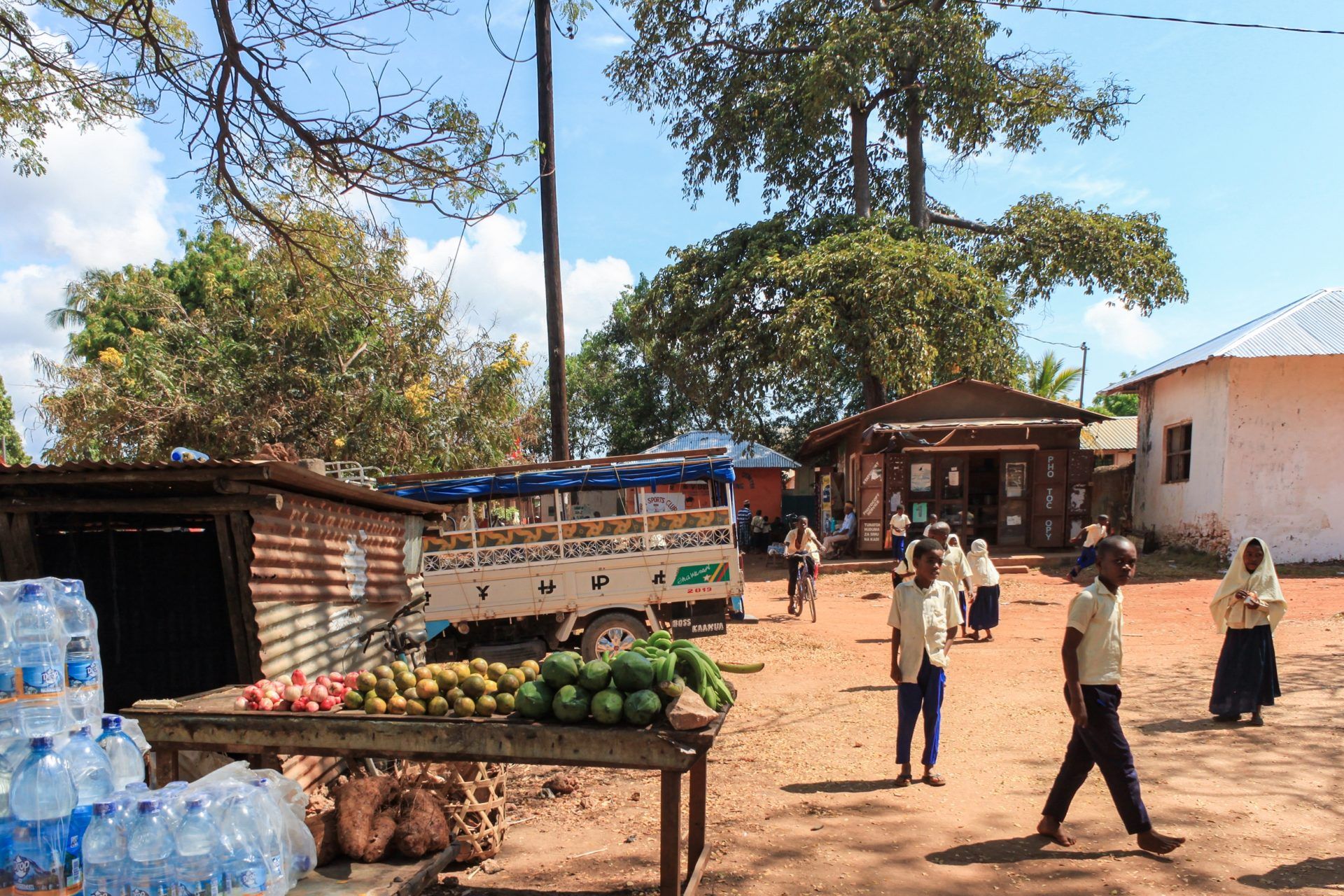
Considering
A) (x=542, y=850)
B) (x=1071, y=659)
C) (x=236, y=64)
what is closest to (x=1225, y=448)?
(x=1071, y=659)

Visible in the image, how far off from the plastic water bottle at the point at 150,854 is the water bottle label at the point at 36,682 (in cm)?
58

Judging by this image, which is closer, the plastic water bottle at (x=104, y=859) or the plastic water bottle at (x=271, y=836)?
the plastic water bottle at (x=104, y=859)

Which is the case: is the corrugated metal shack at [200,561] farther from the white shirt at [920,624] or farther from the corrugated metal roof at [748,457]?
the corrugated metal roof at [748,457]

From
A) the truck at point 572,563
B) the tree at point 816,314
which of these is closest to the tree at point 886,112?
the tree at point 816,314

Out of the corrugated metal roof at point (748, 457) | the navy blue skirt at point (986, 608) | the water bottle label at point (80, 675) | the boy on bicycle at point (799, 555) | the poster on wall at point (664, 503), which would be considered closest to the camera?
the water bottle label at point (80, 675)

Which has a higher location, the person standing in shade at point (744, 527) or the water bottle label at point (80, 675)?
the water bottle label at point (80, 675)

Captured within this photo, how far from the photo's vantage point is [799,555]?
49.6 feet

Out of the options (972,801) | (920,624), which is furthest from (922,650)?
(972,801)

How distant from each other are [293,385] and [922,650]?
40.0 feet

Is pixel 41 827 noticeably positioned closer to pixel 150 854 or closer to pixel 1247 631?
pixel 150 854

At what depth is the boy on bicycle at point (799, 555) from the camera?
1502cm

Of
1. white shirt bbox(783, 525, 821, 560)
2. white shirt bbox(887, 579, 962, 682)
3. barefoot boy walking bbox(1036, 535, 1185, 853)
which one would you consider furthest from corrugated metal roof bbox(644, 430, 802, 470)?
barefoot boy walking bbox(1036, 535, 1185, 853)

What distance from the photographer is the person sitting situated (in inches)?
825

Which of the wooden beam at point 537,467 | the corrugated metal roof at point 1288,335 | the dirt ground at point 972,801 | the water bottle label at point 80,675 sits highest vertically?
the corrugated metal roof at point 1288,335
